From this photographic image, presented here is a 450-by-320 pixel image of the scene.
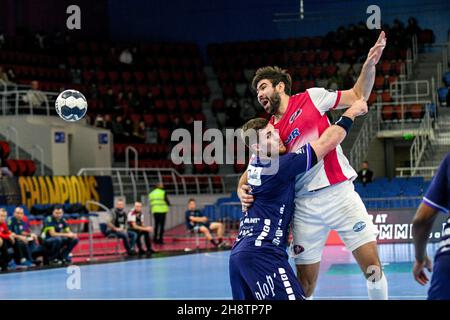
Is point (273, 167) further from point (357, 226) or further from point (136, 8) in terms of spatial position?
point (136, 8)

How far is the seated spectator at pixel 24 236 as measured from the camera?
1584 centimetres

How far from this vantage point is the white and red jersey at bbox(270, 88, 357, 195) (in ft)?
20.5

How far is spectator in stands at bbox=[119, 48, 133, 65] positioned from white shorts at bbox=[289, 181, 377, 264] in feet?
80.9

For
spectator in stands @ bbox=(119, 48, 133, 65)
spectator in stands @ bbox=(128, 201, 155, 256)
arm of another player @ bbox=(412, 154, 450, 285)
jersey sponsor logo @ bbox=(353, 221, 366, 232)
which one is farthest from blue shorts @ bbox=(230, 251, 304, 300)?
spectator in stands @ bbox=(119, 48, 133, 65)

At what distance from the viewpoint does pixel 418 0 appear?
2834cm

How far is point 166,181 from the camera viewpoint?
85.1 ft

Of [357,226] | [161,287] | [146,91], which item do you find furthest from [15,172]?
[357,226]

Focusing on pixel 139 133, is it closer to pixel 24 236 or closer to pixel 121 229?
pixel 121 229

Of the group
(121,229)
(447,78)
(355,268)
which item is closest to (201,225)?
(121,229)

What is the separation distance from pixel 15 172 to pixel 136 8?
11826mm

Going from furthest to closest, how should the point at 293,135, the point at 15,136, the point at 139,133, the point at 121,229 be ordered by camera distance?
the point at 139,133 < the point at 15,136 < the point at 121,229 < the point at 293,135

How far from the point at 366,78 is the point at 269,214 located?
4.41 ft

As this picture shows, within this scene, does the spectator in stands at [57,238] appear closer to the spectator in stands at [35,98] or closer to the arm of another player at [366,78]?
the spectator in stands at [35,98]

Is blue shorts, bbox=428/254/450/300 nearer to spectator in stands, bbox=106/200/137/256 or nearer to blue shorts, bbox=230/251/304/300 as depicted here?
blue shorts, bbox=230/251/304/300
